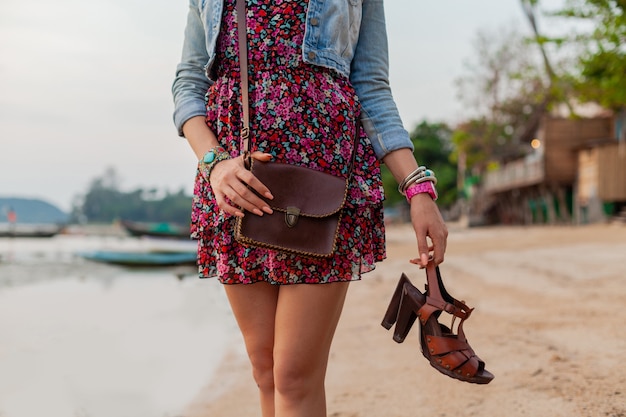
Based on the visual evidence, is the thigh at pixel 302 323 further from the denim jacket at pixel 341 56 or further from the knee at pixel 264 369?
the denim jacket at pixel 341 56

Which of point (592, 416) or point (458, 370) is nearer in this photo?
point (458, 370)

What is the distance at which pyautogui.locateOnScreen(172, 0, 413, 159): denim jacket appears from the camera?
5.19 feet

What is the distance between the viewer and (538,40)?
12953 millimetres

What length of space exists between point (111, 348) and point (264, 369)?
4.86m

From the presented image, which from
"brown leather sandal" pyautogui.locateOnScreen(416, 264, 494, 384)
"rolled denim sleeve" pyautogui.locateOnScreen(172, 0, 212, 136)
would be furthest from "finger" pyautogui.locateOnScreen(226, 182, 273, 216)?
"brown leather sandal" pyautogui.locateOnScreen(416, 264, 494, 384)

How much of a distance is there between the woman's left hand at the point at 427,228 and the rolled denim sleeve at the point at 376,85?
0.17 metres

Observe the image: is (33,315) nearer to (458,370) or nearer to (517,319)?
(517,319)

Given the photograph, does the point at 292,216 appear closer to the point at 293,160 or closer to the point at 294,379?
the point at 293,160

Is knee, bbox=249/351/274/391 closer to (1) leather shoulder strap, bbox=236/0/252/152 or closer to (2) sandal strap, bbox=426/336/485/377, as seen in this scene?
(2) sandal strap, bbox=426/336/485/377

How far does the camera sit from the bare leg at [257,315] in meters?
1.62

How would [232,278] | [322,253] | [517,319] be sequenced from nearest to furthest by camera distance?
[322,253] → [232,278] → [517,319]

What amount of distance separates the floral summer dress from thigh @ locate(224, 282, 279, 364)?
2.0 inches

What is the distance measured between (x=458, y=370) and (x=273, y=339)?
0.49 metres

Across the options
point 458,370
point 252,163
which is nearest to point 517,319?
point 458,370
